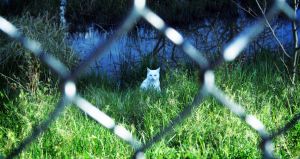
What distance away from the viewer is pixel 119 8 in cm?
780

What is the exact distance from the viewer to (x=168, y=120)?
3527mm

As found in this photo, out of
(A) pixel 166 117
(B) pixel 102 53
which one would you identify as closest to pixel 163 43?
(A) pixel 166 117

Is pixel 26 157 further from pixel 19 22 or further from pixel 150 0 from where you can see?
pixel 150 0

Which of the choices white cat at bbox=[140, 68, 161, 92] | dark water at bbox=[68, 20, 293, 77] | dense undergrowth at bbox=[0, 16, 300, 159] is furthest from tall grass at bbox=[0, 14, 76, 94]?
white cat at bbox=[140, 68, 161, 92]

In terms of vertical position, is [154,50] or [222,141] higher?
[154,50]

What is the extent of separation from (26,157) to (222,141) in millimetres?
1005

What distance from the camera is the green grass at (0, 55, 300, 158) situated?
3029mm

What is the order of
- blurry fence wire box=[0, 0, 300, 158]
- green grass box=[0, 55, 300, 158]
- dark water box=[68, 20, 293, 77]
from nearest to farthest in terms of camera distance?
blurry fence wire box=[0, 0, 300, 158], green grass box=[0, 55, 300, 158], dark water box=[68, 20, 293, 77]

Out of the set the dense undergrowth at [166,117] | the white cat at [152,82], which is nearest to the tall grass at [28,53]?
the dense undergrowth at [166,117]

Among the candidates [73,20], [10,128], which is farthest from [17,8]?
[10,128]

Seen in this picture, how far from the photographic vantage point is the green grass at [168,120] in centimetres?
303

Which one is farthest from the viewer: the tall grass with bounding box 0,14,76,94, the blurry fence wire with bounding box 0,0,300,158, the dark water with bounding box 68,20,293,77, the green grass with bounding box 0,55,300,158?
the dark water with bounding box 68,20,293,77

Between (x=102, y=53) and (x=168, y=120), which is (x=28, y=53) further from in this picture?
(x=102, y=53)

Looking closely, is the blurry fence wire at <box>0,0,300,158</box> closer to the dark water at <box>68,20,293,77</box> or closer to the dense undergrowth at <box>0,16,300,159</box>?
the dense undergrowth at <box>0,16,300,159</box>
